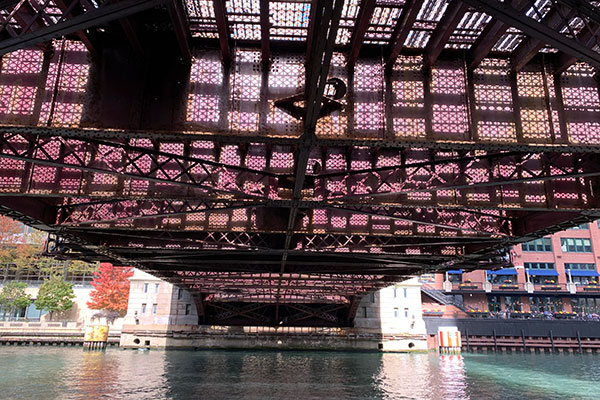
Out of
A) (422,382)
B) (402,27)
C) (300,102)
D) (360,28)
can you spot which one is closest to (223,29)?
(300,102)

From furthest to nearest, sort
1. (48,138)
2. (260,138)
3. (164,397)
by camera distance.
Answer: (164,397), (48,138), (260,138)

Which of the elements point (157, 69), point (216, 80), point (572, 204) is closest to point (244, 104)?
point (216, 80)

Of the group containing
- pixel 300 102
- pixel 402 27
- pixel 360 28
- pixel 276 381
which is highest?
pixel 402 27

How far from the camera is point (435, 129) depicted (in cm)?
1278

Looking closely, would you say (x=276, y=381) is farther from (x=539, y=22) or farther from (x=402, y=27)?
(x=539, y=22)

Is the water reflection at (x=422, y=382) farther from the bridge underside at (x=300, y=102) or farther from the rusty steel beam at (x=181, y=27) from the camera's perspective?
the rusty steel beam at (x=181, y=27)

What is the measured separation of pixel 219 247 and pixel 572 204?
1827 centimetres

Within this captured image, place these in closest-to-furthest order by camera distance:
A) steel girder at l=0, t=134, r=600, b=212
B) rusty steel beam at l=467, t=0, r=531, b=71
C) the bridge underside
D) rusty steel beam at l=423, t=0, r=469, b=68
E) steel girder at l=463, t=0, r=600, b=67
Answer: steel girder at l=463, t=0, r=600, b=67 < rusty steel beam at l=423, t=0, r=469, b=68 < rusty steel beam at l=467, t=0, r=531, b=71 < the bridge underside < steel girder at l=0, t=134, r=600, b=212

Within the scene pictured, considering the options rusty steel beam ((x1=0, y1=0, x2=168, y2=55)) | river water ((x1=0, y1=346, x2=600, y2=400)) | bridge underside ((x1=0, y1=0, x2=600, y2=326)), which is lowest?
river water ((x1=0, y1=346, x2=600, y2=400))

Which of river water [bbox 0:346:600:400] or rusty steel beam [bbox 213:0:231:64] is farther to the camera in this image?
river water [bbox 0:346:600:400]

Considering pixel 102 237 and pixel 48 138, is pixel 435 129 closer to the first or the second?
pixel 48 138

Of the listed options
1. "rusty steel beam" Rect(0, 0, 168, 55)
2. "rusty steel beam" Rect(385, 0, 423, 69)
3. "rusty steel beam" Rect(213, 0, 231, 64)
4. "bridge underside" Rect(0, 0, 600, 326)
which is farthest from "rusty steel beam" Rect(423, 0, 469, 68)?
"rusty steel beam" Rect(0, 0, 168, 55)

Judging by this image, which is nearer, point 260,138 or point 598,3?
point 598,3

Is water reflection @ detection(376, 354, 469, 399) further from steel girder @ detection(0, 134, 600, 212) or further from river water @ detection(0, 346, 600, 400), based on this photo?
steel girder @ detection(0, 134, 600, 212)
